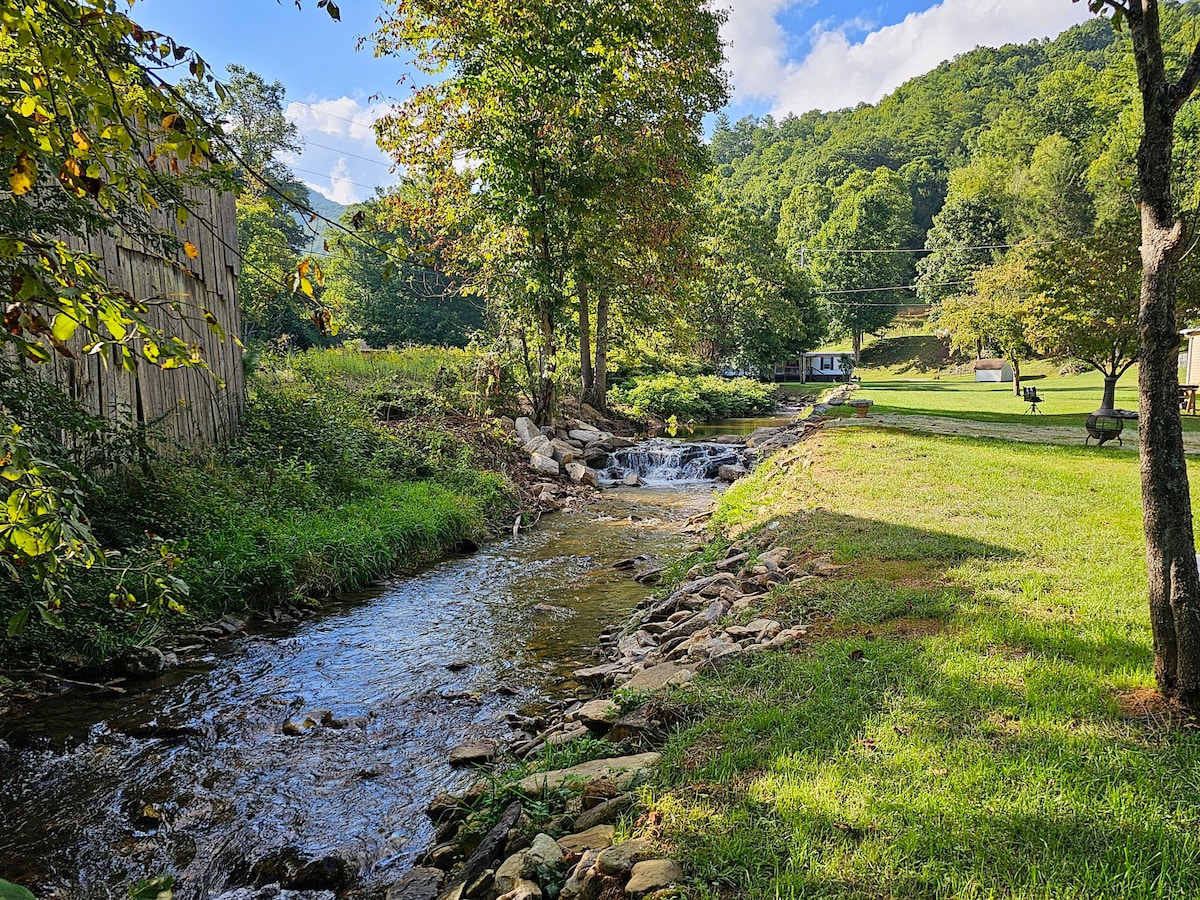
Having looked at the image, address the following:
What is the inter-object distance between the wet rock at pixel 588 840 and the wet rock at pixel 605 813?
0.16 feet

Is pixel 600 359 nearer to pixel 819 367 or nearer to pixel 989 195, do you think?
pixel 819 367

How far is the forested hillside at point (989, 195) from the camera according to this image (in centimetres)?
1850

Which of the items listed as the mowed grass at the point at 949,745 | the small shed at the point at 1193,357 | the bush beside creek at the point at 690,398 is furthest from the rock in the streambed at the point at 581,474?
the small shed at the point at 1193,357

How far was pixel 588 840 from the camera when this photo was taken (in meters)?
2.80

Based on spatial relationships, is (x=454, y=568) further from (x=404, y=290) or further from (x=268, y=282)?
(x=404, y=290)

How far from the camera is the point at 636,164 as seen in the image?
15.4 metres

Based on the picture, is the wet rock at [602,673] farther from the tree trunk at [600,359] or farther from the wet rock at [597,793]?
the tree trunk at [600,359]

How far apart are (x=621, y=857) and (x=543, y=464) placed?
40.7ft

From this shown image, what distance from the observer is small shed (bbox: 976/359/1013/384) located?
150 ft

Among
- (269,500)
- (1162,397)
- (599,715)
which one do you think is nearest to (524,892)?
(599,715)

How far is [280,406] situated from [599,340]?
12.9 m

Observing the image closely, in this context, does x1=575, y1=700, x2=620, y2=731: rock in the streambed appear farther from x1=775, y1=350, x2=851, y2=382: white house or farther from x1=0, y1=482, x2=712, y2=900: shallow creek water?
x1=775, y1=350, x2=851, y2=382: white house

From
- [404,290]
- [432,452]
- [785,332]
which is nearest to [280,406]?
[432,452]

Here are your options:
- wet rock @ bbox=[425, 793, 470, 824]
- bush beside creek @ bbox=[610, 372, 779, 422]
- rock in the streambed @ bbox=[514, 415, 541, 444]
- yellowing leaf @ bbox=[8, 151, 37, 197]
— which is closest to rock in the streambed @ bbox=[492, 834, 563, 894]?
wet rock @ bbox=[425, 793, 470, 824]
